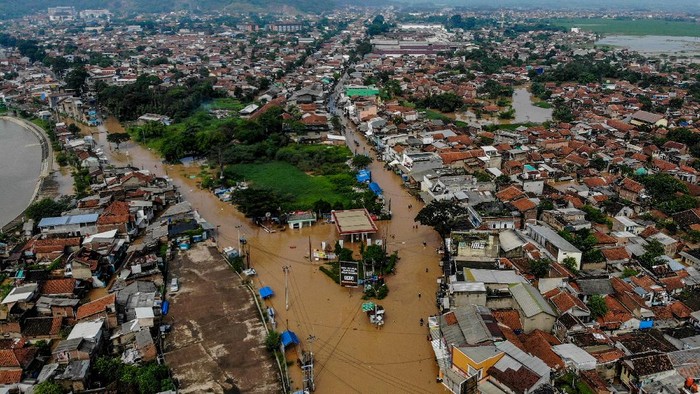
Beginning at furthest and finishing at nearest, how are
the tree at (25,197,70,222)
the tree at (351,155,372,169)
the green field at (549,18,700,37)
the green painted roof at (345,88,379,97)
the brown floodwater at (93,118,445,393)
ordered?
the green field at (549,18,700,37) < the green painted roof at (345,88,379,97) < the tree at (351,155,372,169) < the tree at (25,197,70,222) < the brown floodwater at (93,118,445,393)

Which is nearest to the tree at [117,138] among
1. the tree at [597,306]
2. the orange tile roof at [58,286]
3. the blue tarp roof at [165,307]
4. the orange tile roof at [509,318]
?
the orange tile roof at [58,286]

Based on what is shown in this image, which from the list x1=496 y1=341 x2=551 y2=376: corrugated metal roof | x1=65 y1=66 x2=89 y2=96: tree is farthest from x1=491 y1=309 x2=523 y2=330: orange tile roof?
x1=65 y1=66 x2=89 y2=96: tree

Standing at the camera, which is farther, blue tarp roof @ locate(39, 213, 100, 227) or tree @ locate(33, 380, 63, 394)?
blue tarp roof @ locate(39, 213, 100, 227)

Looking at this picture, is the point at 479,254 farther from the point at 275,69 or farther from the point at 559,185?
the point at 275,69

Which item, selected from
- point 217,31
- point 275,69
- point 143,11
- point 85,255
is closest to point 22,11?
point 143,11

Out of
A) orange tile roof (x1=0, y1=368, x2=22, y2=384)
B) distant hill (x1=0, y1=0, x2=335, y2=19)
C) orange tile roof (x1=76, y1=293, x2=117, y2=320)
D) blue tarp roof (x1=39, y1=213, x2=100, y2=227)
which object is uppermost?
distant hill (x1=0, y1=0, x2=335, y2=19)

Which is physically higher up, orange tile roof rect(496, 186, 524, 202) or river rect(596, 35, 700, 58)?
river rect(596, 35, 700, 58)

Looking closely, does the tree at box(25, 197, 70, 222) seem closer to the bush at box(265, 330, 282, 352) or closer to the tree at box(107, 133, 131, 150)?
the tree at box(107, 133, 131, 150)

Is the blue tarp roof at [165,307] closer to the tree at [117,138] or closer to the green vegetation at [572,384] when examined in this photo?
the green vegetation at [572,384]
